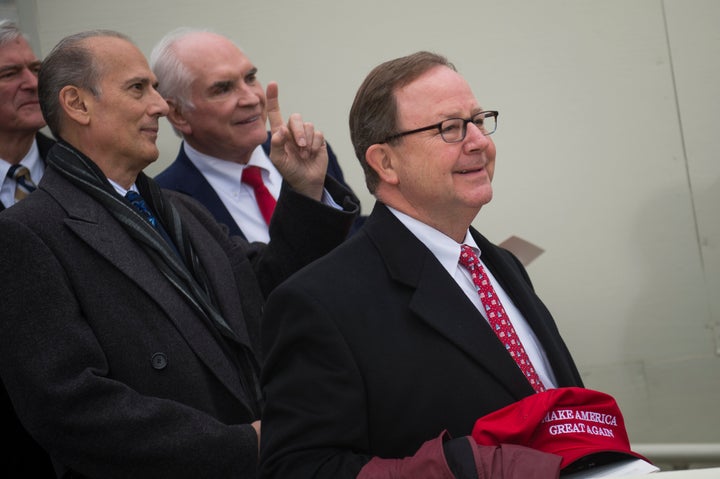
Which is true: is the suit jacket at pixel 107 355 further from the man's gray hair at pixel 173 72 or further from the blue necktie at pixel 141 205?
the man's gray hair at pixel 173 72

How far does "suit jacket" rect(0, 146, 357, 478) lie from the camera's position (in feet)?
8.79

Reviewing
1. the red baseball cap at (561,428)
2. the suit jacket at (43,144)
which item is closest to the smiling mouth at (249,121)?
the suit jacket at (43,144)

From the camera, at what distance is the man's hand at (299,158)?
330 cm

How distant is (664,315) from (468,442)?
281 cm

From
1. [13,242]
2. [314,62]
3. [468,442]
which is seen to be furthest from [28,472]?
[314,62]

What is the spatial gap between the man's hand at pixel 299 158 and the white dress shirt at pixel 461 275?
26.5 inches

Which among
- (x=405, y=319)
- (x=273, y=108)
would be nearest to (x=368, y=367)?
(x=405, y=319)

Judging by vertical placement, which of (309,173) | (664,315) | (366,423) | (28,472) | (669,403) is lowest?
(669,403)

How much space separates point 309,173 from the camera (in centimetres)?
330

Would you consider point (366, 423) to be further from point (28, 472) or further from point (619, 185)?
point (619, 185)

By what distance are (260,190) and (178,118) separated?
0.43 meters

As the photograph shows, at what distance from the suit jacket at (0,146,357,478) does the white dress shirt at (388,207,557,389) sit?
67 cm

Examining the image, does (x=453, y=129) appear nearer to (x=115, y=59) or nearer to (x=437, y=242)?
(x=437, y=242)

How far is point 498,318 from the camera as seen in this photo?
8.39 feet
